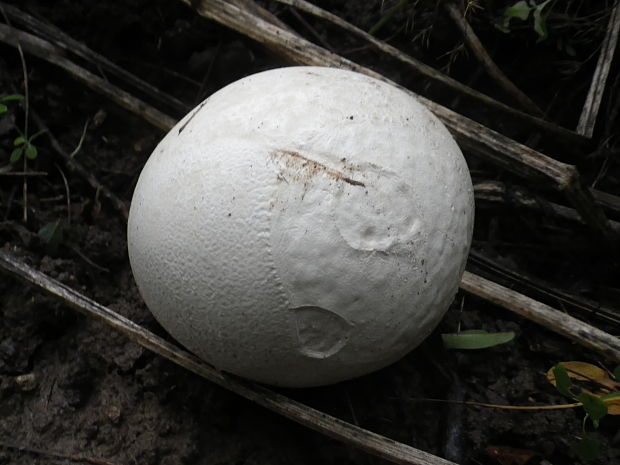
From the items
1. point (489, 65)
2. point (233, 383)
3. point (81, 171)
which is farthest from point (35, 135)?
point (489, 65)

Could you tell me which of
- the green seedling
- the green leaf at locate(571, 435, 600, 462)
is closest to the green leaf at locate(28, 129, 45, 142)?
the green seedling

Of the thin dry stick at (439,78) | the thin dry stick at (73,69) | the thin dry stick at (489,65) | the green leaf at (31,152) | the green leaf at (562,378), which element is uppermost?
the thin dry stick at (489,65)

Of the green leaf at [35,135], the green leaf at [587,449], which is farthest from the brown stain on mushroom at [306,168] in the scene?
the green leaf at [35,135]

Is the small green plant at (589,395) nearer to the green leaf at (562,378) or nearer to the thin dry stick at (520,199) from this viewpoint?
the green leaf at (562,378)

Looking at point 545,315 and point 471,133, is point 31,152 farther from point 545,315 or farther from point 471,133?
point 545,315

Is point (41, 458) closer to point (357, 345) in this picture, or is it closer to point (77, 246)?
point (77, 246)

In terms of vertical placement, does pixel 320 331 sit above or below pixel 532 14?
below
